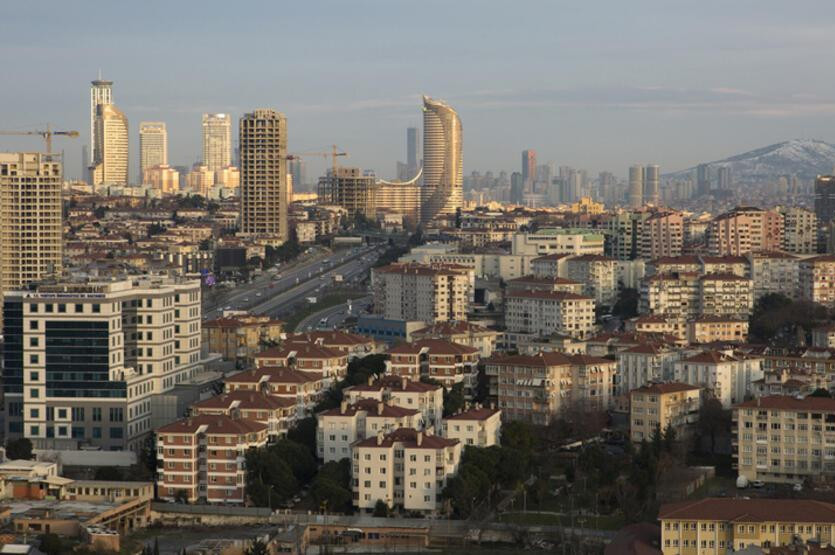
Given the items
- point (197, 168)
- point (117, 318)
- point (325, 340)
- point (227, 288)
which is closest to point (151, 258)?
point (227, 288)

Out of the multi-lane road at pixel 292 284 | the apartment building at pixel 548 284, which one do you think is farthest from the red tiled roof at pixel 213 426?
the multi-lane road at pixel 292 284

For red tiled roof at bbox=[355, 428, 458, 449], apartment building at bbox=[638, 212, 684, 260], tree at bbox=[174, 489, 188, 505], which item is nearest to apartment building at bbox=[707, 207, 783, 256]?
apartment building at bbox=[638, 212, 684, 260]

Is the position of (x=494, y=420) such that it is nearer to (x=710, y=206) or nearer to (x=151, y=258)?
(x=151, y=258)

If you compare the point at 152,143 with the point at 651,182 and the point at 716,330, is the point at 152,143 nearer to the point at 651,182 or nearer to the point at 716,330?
the point at 651,182

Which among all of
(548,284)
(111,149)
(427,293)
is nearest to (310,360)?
(427,293)

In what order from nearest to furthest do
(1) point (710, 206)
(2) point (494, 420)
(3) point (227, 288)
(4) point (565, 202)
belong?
(2) point (494, 420) → (3) point (227, 288) → (1) point (710, 206) → (4) point (565, 202)
